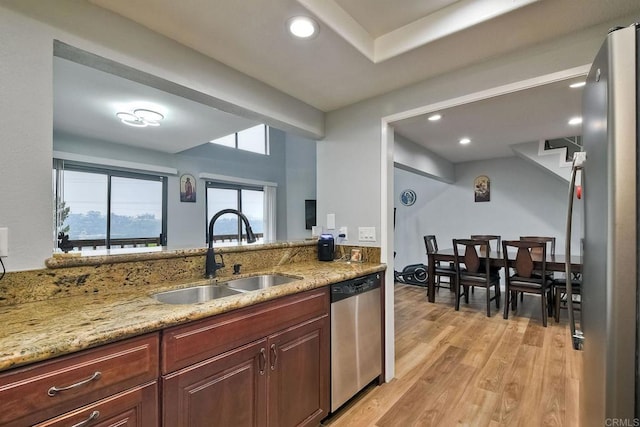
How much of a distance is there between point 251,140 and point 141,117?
369 centimetres

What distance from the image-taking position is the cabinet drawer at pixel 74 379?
2.60 feet

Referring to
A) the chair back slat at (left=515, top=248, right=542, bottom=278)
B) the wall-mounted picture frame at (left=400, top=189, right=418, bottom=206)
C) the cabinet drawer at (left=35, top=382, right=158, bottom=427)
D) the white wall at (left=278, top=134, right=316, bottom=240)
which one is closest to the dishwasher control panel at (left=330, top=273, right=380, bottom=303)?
the cabinet drawer at (left=35, top=382, right=158, bottom=427)

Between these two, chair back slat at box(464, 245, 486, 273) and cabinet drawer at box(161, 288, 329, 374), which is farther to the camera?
chair back slat at box(464, 245, 486, 273)

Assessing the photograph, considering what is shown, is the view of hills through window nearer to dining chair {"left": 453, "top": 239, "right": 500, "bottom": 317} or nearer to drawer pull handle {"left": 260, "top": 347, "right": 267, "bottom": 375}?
drawer pull handle {"left": 260, "top": 347, "right": 267, "bottom": 375}

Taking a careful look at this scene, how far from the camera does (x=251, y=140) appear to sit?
274 inches

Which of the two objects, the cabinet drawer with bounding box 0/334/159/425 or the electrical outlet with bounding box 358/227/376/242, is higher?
the electrical outlet with bounding box 358/227/376/242

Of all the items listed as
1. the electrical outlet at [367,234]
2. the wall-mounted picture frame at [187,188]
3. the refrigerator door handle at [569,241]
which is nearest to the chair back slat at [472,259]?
the electrical outlet at [367,234]

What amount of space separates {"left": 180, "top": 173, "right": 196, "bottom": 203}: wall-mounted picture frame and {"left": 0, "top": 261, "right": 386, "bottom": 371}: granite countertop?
4.33 meters

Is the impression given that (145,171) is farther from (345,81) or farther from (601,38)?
(601,38)

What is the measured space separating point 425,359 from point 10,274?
2899 millimetres

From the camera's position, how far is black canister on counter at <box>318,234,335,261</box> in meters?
2.52

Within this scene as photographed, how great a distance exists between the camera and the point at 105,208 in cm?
480

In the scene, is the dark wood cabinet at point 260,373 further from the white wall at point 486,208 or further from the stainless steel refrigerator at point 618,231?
the white wall at point 486,208

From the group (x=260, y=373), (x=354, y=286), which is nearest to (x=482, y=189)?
(x=354, y=286)
